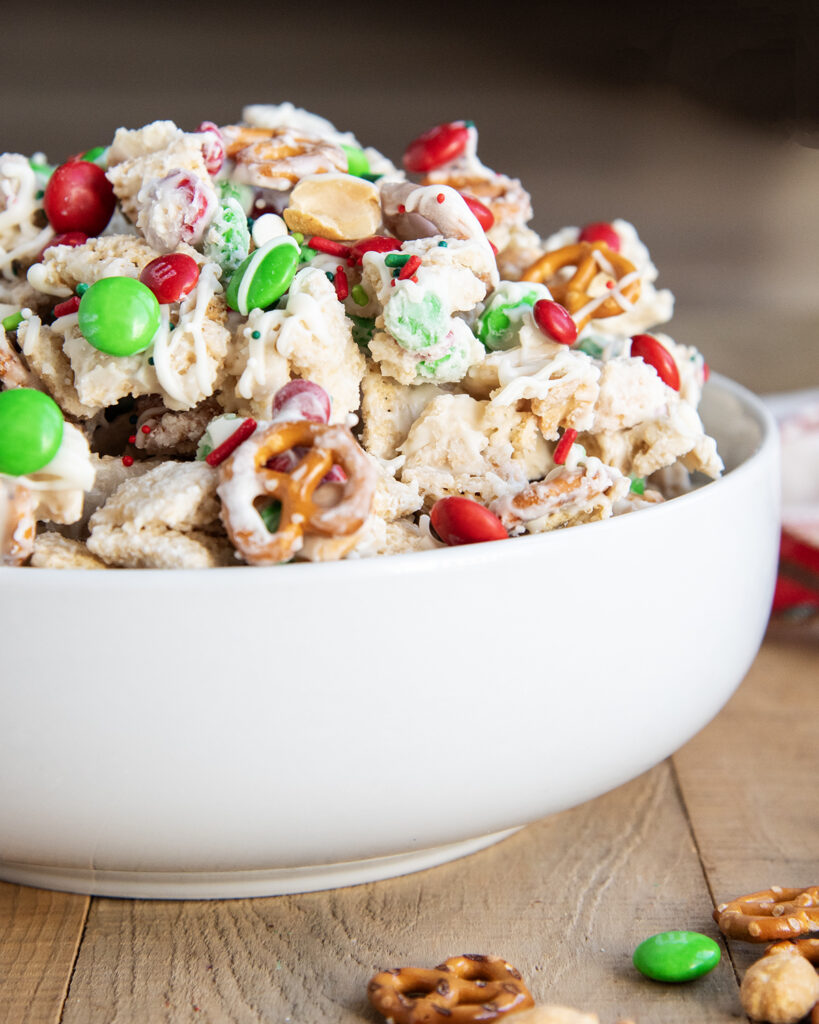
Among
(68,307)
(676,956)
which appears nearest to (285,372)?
(68,307)

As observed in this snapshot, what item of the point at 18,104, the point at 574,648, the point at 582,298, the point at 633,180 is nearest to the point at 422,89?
the point at 633,180

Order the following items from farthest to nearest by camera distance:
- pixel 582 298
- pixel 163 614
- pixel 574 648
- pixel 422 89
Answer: pixel 422 89 < pixel 582 298 < pixel 574 648 < pixel 163 614

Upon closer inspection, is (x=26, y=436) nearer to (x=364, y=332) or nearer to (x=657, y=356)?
(x=364, y=332)

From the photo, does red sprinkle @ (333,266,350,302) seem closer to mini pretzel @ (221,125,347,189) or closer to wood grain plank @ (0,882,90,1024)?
mini pretzel @ (221,125,347,189)

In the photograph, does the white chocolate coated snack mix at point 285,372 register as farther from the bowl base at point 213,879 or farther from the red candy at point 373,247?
the bowl base at point 213,879

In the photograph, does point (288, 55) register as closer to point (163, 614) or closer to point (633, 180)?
point (633, 180)

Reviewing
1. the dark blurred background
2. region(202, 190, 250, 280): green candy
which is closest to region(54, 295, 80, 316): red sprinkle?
region(202, 190, 250, 280): green candy
